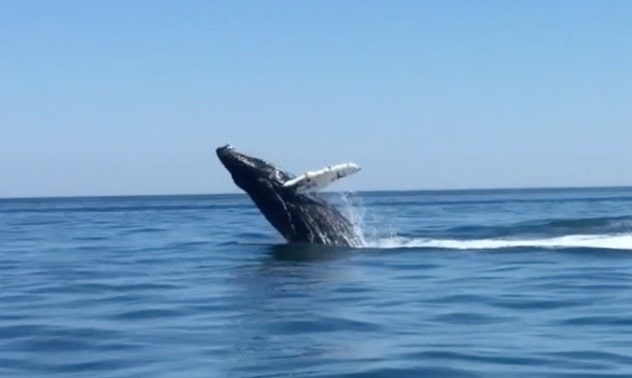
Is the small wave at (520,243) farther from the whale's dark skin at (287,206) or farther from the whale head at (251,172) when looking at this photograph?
the whale head at (251,172)

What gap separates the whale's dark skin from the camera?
79.9ft

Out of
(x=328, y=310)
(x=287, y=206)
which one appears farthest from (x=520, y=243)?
(x=328, y=310)

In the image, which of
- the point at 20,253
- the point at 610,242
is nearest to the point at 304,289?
the point at 610,242

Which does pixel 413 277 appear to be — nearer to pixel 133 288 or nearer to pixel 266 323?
pixel 133 288

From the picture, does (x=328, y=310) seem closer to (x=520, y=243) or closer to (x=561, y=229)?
(x=520, y=243)

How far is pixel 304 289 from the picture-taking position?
707 inches

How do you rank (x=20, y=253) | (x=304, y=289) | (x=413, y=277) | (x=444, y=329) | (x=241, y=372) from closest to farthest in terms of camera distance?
(x=241, y=372) < (x=444, y=329) < (x=304, y=289) < (x=413, y=277) < (x=20, y=253)

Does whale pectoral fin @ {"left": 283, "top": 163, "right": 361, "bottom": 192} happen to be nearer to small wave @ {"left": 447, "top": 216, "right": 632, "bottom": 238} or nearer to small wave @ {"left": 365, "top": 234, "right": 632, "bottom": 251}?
small wave @ {"left": 365, "top": 234, "right": 632, "bottom": 251}

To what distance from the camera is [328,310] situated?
15422 mm

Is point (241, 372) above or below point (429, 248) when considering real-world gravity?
below

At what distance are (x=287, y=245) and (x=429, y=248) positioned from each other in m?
2.78

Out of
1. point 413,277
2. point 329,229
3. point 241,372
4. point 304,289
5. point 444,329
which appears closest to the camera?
point 241,372

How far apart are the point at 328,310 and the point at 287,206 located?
368 inches

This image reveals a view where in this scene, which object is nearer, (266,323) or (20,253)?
(266,323)
